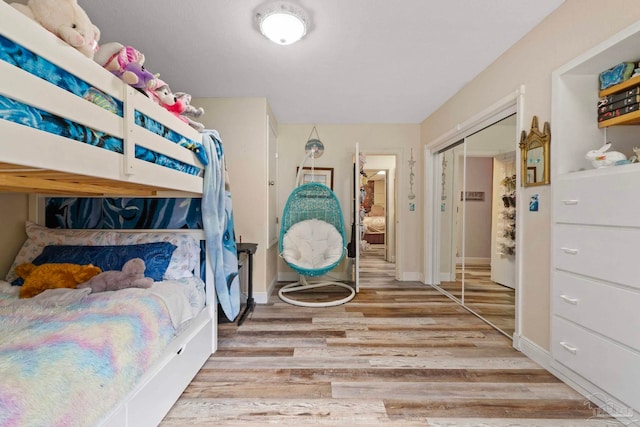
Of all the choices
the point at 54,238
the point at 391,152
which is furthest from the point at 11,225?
the point at 391,152

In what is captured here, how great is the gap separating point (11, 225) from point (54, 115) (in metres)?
1.74

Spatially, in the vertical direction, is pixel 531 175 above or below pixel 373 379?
above

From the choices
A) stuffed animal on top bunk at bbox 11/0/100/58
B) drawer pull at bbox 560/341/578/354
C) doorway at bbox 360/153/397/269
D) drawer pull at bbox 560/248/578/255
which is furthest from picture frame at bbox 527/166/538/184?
stuffed animal on top bunk at bbox 11/0/100/58

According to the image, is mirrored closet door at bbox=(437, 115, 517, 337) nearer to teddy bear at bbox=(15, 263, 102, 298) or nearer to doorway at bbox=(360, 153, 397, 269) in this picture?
doorway at bbox=(360, 153, 397, 269)

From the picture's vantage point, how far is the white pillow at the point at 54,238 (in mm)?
1877

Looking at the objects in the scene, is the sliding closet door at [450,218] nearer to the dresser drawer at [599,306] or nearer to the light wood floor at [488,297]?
the light wood floor at [488,297]

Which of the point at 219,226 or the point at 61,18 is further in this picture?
the point at 219,226

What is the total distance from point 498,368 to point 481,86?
7.68 feet

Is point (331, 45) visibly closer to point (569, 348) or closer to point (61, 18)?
point (61, 18)

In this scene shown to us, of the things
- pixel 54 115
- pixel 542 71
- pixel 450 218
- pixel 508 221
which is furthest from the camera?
pixel 450 218

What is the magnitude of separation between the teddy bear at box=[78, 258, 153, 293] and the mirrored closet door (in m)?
2.66

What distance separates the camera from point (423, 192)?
3.83 metres

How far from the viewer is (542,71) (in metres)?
1.86

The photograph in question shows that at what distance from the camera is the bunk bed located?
0.74 m
